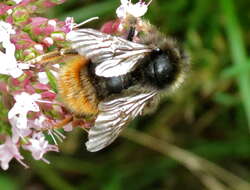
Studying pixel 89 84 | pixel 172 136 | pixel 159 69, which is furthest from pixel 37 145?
pixel 172 136

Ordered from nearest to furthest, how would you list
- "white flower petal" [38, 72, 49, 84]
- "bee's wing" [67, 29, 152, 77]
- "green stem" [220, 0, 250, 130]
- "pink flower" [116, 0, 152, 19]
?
1. "bee's wing" [67, 29, 152, 77]
2. "white flower petal" [38, 72, 49, 84]
3. "pink flower" [116, 0, 152, 19]
4. "green stem" [220, 0, 250, 130]

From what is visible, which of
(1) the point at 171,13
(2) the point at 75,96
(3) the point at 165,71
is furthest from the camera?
(1) the point at 171,13

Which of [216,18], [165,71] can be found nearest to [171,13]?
[216,18]

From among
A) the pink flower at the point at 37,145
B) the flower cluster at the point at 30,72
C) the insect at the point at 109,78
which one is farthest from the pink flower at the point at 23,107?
the pink flower at the point at 37,145

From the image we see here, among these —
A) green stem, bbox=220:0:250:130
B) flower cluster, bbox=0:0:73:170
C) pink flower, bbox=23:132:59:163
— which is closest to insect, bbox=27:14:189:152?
flower cluster, bbox=0:0:73:170

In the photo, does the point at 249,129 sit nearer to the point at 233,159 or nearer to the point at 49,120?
the point at 233,159

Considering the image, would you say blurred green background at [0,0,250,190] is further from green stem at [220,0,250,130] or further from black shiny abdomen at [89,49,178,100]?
black shiny abdomen at [89,49,178,100]
